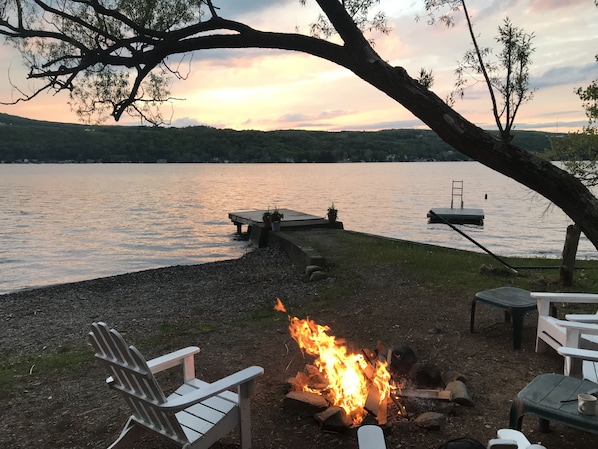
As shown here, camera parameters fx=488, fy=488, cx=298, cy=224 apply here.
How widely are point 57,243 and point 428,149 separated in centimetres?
12523

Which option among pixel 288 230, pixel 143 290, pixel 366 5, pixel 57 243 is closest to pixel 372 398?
pixel 366 5

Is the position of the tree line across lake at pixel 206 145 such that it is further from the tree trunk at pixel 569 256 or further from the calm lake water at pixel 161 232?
the tree trunk at pixel 569 256

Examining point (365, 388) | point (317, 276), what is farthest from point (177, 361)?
point (317, 276)

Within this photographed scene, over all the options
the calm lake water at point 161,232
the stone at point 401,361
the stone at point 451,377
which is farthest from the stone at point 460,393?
the calm lake water at point 161,232

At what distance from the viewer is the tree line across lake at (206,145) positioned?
410 feet

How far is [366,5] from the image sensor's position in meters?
5.17

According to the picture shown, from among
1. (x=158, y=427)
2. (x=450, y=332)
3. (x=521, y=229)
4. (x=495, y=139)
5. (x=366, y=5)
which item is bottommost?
(x=521, y=229)

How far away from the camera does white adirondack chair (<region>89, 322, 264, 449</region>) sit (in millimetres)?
2967

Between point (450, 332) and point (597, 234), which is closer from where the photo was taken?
point (597, 234)

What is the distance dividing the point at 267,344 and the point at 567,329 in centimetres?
339

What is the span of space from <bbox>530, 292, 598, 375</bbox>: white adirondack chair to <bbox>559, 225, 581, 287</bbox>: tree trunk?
332cm

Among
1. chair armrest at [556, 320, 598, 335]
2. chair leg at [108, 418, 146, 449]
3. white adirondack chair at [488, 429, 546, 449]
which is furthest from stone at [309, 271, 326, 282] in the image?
white adirondack chair at [488, 429, 546, 449]

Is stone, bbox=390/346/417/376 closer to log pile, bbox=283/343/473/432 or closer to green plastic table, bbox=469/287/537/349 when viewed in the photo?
log pile, bbox=283/343/473/432

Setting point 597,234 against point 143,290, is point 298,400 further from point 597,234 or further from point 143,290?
point 143,290
